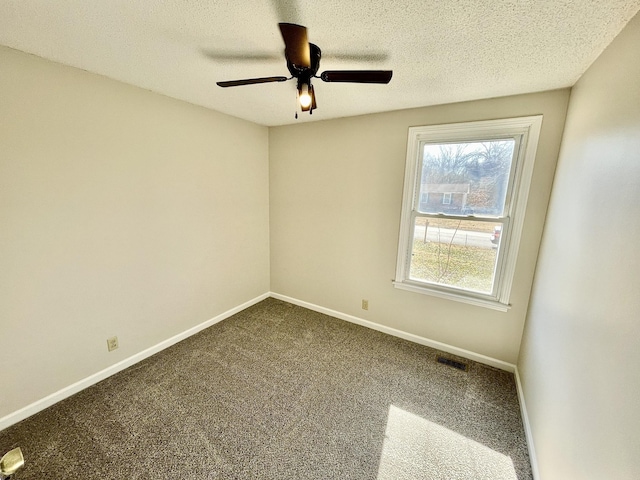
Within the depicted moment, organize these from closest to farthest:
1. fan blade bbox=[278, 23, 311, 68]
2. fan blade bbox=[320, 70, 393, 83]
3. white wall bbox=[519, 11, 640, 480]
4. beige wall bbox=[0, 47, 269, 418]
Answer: white wall bbox=[519, 11, 640, 480], fan blade bbox=[278, 23, 311, 68], fan blade bbox=[320, 70, 393, 83], beige wall bbox=[0, 47, 269, 418]

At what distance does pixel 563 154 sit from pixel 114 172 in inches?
129

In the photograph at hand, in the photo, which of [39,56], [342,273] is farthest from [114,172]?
[342,273]

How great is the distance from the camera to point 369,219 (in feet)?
8.94

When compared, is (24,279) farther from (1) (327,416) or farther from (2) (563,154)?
(2) (563,154)

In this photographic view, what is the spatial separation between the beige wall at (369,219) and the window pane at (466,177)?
0.68 feet

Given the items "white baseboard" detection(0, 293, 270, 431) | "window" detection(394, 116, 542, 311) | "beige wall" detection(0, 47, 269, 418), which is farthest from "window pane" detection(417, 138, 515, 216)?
"white baseboard" detection(0, 293, 270, 431)

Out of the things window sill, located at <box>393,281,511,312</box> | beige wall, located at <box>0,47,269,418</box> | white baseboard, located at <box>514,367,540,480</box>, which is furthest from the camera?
window sill, located at <box>393,281,511,312</box>

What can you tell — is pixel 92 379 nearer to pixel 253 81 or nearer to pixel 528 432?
pixel 253 81

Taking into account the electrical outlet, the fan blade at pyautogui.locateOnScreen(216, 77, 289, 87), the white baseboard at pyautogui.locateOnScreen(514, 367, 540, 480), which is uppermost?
the fan blade at pyautogui.locateOnScreen(216, 77, 289, 87)

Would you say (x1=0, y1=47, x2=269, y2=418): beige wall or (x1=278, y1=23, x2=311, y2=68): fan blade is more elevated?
(x1=278, y1=23, x2=311, y2=68): fan blade

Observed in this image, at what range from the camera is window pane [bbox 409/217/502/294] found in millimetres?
2242

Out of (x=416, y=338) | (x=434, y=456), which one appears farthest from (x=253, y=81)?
(x=416, y=338)

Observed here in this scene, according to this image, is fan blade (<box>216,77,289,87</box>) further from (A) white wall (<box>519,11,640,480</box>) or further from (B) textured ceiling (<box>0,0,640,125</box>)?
(A) white wall (<box>519,11,640,480</box>)

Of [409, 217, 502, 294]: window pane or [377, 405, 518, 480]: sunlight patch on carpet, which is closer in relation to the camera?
[377, 405, 518, 480]: sunlight patch on carpet
